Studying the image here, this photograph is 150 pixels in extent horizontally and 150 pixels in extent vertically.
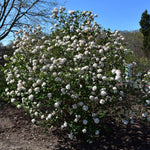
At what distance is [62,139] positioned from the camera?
3.44 metres

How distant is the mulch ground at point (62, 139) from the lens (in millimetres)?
3188

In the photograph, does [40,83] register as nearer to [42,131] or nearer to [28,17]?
[42,131]

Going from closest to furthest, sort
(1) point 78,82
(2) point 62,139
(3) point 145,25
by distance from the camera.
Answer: (1) point 78,82
(2) point 62,139
(3) point 145,25

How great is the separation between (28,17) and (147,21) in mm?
16218

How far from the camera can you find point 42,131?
3.79 m

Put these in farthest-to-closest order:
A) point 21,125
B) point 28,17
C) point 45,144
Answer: point 28,17, point 21,125, point 45,144

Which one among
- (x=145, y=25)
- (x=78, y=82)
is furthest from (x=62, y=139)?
(x=145, y=25)

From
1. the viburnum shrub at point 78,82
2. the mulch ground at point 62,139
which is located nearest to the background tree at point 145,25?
the mulch ground at point 62,139

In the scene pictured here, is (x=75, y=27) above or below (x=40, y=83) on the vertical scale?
above

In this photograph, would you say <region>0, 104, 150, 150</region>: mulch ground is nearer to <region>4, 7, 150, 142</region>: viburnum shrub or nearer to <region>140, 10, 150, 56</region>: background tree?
<region>4, 7, 150, 142</region>: viburnum shrub

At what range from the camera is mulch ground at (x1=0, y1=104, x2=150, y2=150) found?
3188mm

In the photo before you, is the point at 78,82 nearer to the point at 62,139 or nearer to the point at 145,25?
the point at 62,139

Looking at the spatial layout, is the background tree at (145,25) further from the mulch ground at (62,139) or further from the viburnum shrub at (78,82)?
the viburnum shrub at (78,82)

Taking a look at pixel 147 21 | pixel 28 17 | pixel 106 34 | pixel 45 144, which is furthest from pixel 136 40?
pixel 45 144
